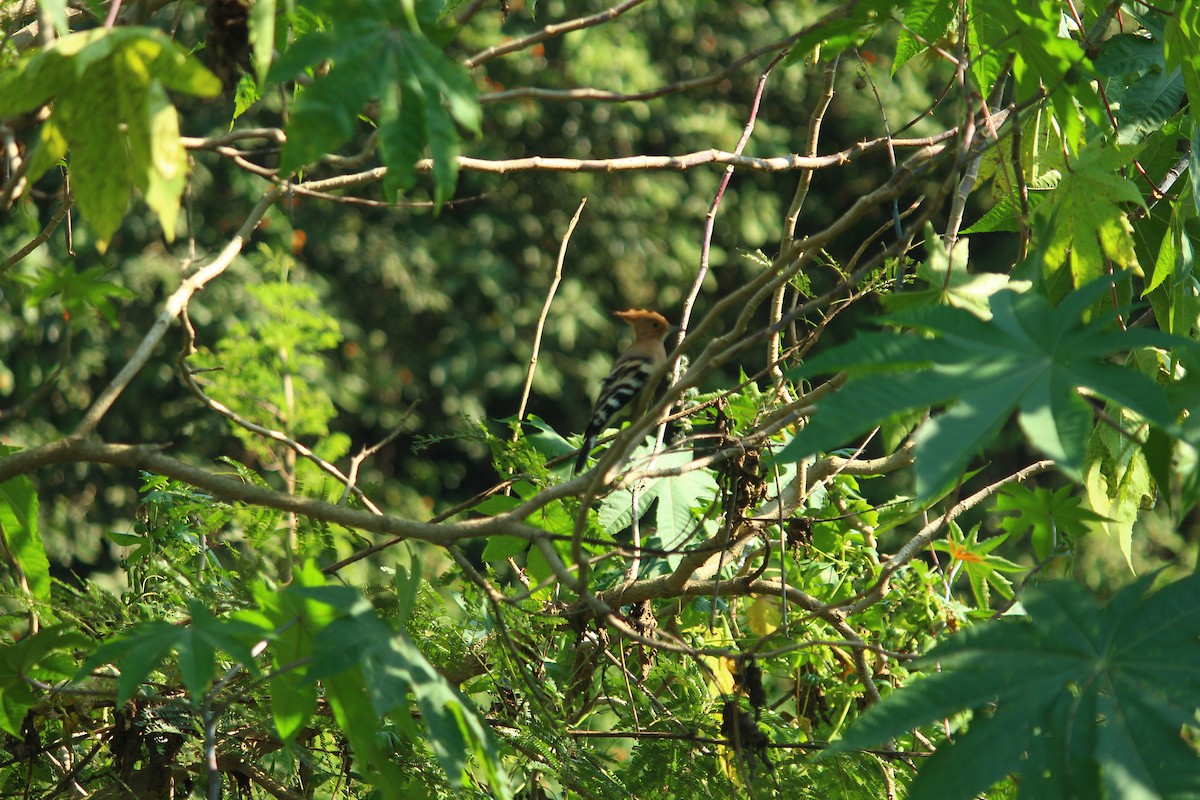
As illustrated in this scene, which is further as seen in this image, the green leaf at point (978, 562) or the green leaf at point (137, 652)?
the green leaf at point (978, 562)

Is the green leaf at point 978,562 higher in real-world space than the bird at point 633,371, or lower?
higher

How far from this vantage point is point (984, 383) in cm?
117

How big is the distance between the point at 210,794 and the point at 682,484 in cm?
124

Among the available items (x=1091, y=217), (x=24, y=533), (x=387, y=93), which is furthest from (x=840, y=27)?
(x=24, y=533)

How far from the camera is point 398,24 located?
4.56 ft

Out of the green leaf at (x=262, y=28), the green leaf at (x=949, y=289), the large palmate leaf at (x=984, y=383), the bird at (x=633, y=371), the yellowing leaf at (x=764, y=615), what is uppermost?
the green leaf at (x=262, y=28)

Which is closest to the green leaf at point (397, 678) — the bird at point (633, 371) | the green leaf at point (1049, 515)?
the green leaf at point (1049, 515)

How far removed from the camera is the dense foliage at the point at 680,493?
130 cm

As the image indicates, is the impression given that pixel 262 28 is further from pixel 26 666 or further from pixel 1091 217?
pixel 1091 217

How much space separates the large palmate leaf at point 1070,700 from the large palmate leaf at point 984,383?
272mm

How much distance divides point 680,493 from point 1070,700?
1.23 m

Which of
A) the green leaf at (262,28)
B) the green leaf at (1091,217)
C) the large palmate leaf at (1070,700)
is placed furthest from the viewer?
the green leaf at (1091,217)

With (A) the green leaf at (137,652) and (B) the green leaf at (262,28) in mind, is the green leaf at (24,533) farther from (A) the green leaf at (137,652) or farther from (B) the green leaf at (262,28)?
(B) the green leaf at (262,28)

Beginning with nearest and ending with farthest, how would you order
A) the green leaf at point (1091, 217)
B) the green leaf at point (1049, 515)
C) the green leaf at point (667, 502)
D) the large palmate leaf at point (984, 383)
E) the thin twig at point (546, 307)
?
the large palmate leaf at point (984, 383)
the green leaf at point (1091, 217)
the green leaf at point (1049, 515)
the thin twig at point (546, 307)
the green leaf at point (667, 502)
